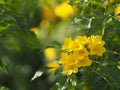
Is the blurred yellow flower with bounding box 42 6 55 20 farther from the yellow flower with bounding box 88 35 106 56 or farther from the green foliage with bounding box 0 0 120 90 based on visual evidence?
the yellow flower with bounding box 88 35 106 56

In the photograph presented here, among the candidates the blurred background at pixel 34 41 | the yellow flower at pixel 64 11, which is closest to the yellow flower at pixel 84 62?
the blurred background at pixel 34 41

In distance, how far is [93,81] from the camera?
7.38 feet

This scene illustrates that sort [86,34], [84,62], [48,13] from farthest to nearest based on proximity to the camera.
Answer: [48,13] → [86,34] → [84,62]

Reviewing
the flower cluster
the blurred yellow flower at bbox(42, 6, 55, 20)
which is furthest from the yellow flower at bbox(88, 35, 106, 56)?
the blurred yellow flower at bbox(42, 6, 55, 20)

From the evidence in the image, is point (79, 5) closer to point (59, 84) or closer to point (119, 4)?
point (119, 4)

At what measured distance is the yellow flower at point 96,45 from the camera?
2.19 m

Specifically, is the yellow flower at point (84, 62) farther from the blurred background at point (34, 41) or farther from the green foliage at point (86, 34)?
the blurred background at point (34, 41)

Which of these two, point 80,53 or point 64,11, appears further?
point 64,11

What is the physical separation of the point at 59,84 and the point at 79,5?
37 cm

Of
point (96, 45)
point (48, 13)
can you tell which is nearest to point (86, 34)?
point (96, 45)

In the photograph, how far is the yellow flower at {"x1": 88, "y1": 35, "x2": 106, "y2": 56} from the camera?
2.19 m

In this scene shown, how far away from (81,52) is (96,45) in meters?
0.07

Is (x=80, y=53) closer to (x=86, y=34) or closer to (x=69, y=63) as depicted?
(x=69, y=63)

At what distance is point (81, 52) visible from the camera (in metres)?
2.18
